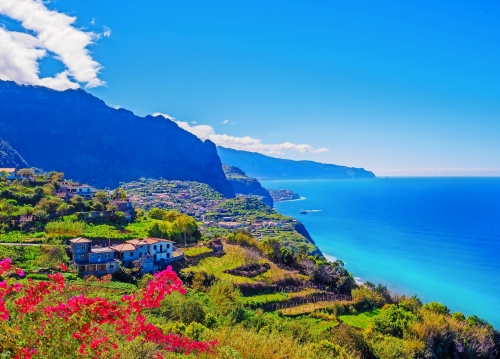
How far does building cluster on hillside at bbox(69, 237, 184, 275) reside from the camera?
31011mm

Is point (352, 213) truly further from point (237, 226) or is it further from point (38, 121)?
point (38, 121)

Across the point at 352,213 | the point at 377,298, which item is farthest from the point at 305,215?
the point at 377,298

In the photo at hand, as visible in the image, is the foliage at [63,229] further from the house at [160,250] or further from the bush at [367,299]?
the bush at [367,299]

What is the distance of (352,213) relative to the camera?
154 meters

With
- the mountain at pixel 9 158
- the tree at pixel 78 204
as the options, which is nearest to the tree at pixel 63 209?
the tree at pixel 78 204

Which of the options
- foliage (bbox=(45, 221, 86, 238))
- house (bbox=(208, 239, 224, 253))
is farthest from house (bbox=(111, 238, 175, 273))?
house (bbox=(208, 239, 224, 253))

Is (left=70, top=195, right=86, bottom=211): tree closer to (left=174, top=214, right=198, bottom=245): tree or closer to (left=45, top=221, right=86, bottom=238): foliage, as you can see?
(left=45, top=221, right=86, bottom=238): foliage

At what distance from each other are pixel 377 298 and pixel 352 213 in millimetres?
121631

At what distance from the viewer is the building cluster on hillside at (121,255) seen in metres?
31.0

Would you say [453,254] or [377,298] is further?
[453,254]

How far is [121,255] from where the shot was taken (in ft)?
108

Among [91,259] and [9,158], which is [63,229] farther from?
[9,158]

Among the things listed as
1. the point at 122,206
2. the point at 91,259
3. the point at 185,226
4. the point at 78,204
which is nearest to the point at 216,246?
the point at 185,226

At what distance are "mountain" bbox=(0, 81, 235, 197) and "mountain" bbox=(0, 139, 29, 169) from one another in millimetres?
11148
